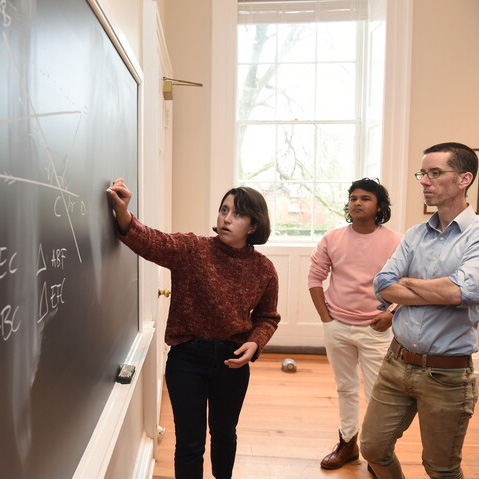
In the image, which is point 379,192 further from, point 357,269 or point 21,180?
point 21,180

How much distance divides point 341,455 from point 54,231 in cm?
195

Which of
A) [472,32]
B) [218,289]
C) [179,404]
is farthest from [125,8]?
[472,32]

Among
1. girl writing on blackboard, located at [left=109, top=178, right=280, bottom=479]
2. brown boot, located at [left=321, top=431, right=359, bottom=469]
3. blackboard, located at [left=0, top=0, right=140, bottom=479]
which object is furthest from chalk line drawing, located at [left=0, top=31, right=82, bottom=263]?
brown boot, located at [left=321, top=431, right=359, bottom=469]

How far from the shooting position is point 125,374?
1.18 metres

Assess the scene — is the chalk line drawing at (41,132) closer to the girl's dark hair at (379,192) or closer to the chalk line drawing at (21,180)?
the chalk line drawing at (21,180)

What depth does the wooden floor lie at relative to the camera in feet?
Result: 6.64

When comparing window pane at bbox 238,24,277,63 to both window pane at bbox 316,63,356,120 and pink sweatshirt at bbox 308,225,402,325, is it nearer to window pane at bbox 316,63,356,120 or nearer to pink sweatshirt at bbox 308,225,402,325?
window pane at bbox 316,63,356,120

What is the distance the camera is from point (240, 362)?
1331 millimetres

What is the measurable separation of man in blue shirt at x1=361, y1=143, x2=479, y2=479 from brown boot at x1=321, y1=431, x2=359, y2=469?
2.17ft

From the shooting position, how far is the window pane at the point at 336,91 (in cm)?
362

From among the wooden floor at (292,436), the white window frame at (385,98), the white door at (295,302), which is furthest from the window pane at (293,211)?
the wooden floor at (292,436)

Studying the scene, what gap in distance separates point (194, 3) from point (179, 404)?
3.12 metres

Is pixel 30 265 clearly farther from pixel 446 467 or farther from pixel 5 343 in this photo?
pixel 446 467

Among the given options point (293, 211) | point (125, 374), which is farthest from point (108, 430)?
point (293, 211)
